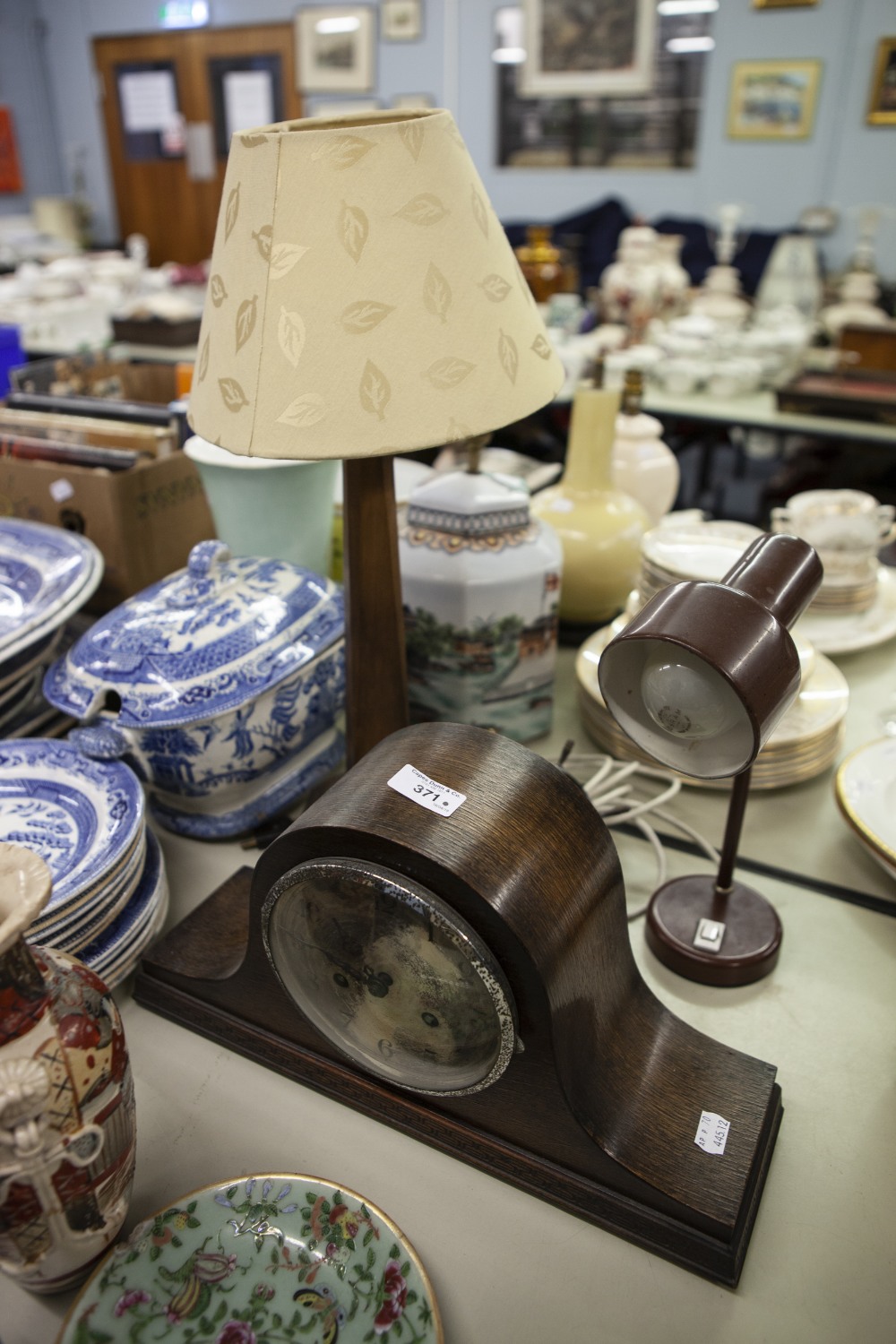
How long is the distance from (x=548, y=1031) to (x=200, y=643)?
54cm

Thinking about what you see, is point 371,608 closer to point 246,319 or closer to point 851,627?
point 246,319

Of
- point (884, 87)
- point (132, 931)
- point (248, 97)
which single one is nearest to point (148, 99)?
point (248, 97)

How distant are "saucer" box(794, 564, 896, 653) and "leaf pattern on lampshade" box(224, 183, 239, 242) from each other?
960 millimetres

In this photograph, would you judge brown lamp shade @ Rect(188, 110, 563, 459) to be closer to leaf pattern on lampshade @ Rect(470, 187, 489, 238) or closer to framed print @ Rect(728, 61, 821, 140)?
leaf pattern on lampshade @ Rect(470, 187, 489, 238)

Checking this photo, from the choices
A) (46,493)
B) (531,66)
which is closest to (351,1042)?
(46,493)

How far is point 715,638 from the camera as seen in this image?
60cm

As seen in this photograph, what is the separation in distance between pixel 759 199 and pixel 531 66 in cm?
155

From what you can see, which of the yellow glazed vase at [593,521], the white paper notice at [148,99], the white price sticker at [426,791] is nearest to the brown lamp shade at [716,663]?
the white price sticker at [426,791]

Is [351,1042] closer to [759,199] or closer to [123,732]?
[123,732]

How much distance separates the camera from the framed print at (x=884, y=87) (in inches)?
182

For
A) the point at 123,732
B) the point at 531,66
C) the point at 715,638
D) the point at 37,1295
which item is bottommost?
the point at 37,1295

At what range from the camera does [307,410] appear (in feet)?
2.30

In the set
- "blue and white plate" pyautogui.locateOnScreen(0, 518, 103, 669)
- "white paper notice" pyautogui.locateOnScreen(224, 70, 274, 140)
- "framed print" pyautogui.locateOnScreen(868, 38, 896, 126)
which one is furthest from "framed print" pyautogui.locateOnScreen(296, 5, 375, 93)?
"blue and white plate" pyautogui.locateOnScreen(0, 518, 103, 669)

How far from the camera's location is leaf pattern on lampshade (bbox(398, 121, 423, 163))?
69cm
